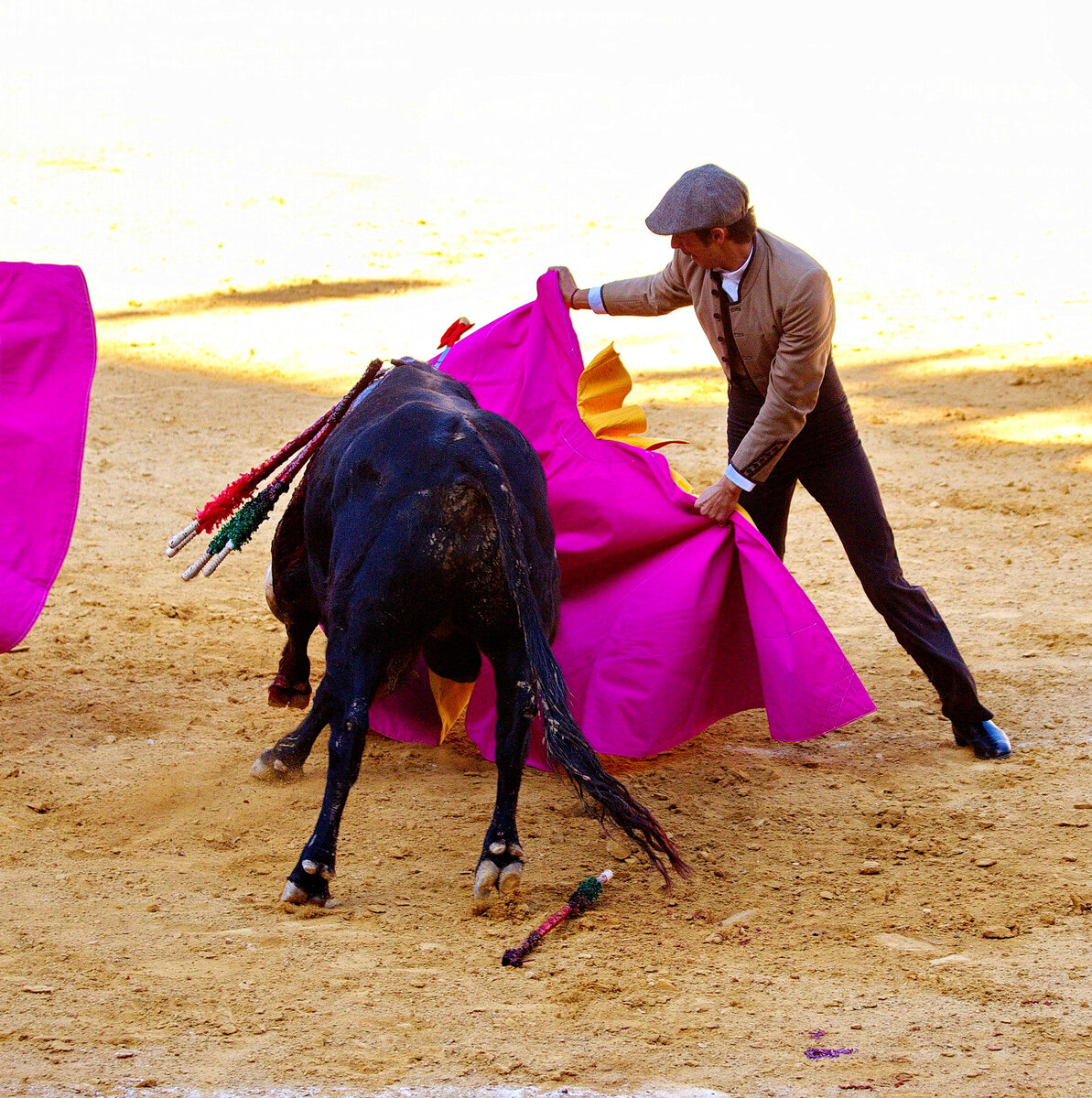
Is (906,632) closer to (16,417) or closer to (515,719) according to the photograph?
(515,719)

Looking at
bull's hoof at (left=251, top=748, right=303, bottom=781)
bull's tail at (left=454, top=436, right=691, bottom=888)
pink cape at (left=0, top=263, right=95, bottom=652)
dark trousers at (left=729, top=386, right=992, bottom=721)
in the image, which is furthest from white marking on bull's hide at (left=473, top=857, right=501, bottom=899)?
pink cape at (left=0, top=263, right=95, bottom=652)

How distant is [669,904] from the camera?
3.35m

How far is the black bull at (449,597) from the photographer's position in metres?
3.16

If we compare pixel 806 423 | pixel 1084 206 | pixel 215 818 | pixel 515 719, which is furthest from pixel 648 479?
pixel 1084 206

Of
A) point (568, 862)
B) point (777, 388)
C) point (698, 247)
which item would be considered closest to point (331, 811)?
point (568, 862)

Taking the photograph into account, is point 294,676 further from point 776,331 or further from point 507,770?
point 776,331

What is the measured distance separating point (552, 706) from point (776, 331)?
4.49 feet

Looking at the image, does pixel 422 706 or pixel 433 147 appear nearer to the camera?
pixel 422 706

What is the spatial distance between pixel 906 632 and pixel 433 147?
14368 mm

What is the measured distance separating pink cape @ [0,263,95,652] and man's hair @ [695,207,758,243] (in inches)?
80.2

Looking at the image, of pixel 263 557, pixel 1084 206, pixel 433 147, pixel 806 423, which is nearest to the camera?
pixel 806 423

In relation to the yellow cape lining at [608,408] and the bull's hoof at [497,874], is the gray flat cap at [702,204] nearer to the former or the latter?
the yellow cape lining at [608,408]

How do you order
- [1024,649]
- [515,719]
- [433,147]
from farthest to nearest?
[433,147] < [1024,649] < [515,719]

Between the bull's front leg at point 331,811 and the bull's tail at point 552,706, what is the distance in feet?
1.40
